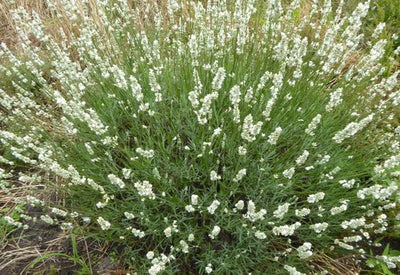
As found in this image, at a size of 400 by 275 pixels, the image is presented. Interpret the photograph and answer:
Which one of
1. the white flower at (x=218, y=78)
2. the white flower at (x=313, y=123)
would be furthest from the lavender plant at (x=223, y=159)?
the white flower at (x=313, y=123)

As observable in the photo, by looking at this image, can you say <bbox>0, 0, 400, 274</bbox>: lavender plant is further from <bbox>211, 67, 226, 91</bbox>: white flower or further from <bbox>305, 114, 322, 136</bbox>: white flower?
<bbox>305, 114, 322, 136</bbox>: white flower

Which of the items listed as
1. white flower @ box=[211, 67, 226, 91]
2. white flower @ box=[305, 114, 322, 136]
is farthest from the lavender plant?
white flower @ box=[305, 114, 322, 136]

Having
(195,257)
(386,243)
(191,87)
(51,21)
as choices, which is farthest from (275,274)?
(51,21)

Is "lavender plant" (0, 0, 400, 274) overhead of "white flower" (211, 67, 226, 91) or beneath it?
beneath

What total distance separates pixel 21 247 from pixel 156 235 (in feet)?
4.31

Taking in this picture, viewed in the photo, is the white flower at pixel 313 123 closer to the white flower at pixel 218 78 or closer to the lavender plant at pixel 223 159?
the lavender plant at pixel 223 159

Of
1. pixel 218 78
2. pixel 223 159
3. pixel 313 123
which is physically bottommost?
pixel 223 159

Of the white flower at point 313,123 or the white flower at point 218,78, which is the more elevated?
the white flower at point 218,78

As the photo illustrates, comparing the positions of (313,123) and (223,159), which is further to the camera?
(223,159)

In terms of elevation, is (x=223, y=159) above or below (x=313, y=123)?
below

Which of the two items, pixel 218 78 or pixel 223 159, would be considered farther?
pixel 223 159

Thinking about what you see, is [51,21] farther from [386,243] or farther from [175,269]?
[386,243]

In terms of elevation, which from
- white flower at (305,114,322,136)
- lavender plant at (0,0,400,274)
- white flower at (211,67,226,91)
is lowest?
lavender plant at (0,0,400,274)

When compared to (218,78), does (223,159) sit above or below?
below
